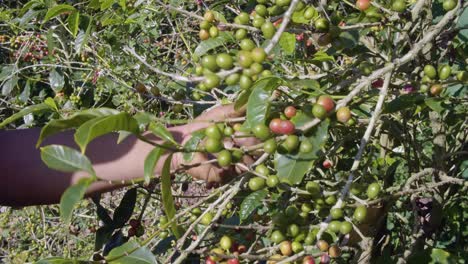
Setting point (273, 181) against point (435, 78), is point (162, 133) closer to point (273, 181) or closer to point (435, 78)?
point (273, 181)

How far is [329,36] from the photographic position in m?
1.10

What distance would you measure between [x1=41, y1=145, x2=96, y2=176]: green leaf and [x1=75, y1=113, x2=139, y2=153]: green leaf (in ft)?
0.08

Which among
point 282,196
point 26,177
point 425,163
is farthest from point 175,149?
point 425,163

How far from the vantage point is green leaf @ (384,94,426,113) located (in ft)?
3.48

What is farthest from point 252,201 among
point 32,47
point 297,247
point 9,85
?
point 32,47

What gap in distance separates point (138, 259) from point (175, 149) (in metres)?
0.18

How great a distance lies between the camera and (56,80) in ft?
9.84

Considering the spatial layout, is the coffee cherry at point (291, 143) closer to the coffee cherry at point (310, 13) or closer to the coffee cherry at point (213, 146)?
the coffee cherry at point (213, 146)

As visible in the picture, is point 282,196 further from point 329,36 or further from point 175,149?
point 175,149

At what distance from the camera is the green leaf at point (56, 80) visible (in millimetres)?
2960

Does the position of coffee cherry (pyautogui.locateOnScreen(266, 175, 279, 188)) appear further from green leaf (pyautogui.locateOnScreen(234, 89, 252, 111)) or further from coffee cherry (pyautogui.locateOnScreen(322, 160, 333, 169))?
coffee cherry (pyautogui.locateOnScreen(322, 160, 333, 169))

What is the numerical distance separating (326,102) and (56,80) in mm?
2365

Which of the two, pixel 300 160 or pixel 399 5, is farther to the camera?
pixel 399 5

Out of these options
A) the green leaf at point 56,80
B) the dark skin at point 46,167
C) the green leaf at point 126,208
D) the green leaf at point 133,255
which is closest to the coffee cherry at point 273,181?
the green leaf at point 133,255
